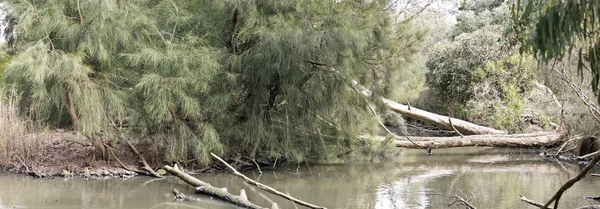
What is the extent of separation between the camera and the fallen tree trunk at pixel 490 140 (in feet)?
42.3

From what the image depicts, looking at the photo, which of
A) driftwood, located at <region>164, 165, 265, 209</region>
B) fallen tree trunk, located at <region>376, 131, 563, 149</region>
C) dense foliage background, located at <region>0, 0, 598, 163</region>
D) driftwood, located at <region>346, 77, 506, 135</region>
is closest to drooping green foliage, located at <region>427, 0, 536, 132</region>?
driftwood, located at <region>346, 77, 506, 135</region>

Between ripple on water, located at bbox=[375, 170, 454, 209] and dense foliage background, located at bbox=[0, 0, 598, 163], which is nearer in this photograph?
ripple on water, located at bbox=[375, 170, 454, 209]

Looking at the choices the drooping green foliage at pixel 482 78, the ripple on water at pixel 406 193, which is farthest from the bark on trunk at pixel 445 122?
the ripple on water at pixel 406 193

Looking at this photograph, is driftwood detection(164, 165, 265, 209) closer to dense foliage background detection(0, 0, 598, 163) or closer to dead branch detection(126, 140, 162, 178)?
dense foliage background detection(0, 0, 598, 163)

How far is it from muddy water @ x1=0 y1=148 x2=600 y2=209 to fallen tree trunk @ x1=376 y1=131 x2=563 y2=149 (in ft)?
2.43

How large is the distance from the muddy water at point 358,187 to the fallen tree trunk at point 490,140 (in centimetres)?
74

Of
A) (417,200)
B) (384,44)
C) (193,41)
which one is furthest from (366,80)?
(417,200)

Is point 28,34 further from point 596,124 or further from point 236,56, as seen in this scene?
point 596,124

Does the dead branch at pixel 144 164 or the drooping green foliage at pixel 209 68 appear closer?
the drooping green foliage at pixel 209 68

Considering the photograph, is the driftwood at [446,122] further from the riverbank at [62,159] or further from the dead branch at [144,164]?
the riverbank at [62,159]

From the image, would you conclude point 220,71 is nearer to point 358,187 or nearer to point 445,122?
point 358,187

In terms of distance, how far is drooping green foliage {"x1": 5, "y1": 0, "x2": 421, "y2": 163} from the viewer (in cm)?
921

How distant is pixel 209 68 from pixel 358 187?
2.96 metres

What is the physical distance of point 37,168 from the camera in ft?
32.3
